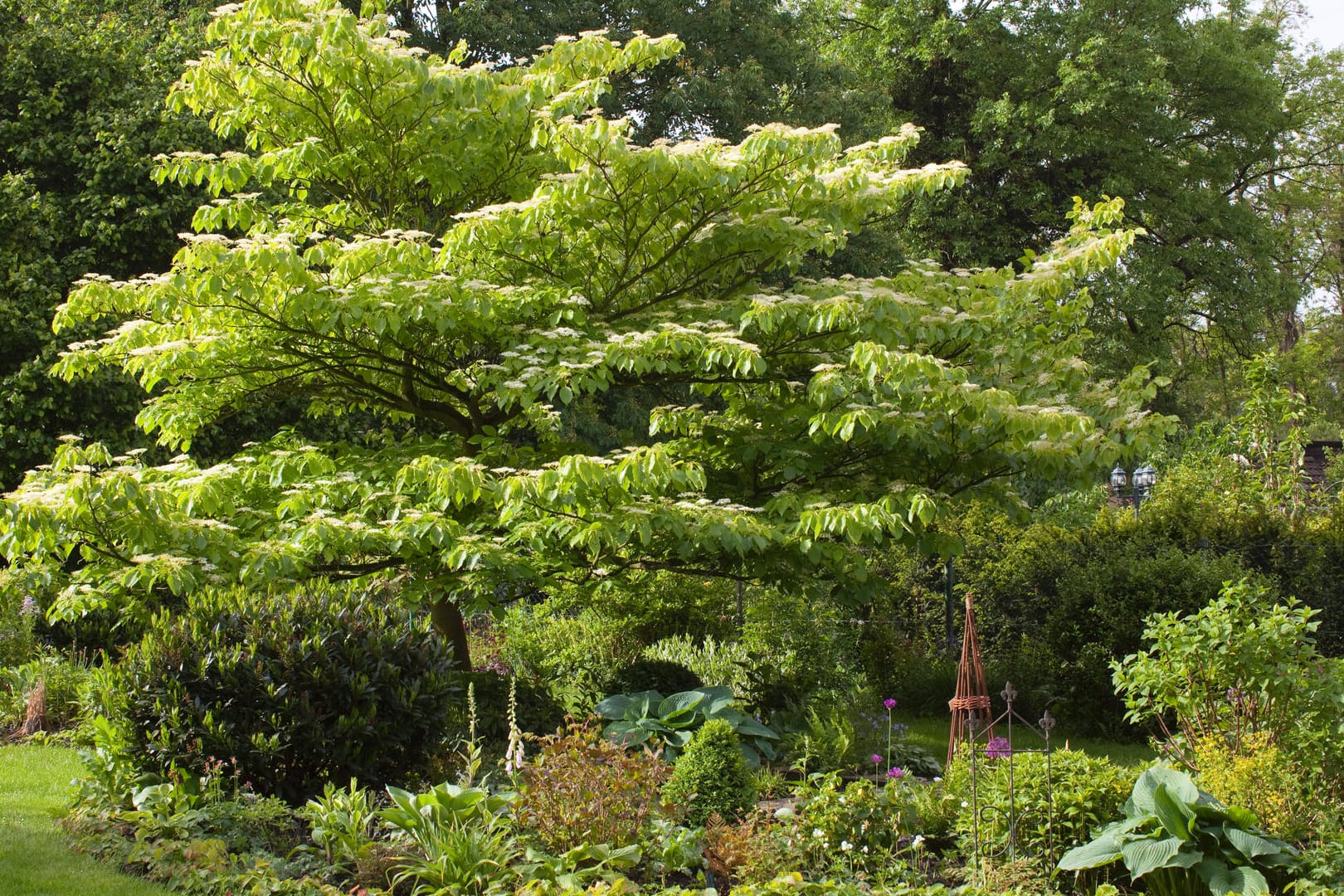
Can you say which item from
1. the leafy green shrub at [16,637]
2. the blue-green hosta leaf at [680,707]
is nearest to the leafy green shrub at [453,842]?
the blue-green hosta leaf at [680,707]

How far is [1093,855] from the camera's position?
4.51 m

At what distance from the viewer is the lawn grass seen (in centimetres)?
820

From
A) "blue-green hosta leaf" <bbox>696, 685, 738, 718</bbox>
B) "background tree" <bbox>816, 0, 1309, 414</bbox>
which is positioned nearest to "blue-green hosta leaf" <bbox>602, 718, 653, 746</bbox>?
"blue-green hosta leaf" <bbox>696, 685, 738, 718</bbox>

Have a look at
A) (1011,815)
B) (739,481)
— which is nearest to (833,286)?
(739,481)

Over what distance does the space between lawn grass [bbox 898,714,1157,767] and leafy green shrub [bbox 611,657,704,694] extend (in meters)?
1.79

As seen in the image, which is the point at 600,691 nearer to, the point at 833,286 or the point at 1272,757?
the point at 833,286

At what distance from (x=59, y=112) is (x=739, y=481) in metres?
11.4

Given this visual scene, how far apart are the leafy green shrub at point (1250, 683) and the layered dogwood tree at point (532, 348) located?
116 centimetres

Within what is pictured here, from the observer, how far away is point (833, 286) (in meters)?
6.61

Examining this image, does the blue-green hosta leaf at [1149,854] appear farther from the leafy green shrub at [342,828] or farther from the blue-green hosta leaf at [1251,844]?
the leafy green shrub at [342,828]

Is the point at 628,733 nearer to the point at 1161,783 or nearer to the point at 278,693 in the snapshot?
the point at 278,693

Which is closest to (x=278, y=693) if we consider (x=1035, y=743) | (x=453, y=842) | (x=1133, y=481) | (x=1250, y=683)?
(x=453, y=842)

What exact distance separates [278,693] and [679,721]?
2485 mm

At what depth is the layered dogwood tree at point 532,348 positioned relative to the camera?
5734mm
